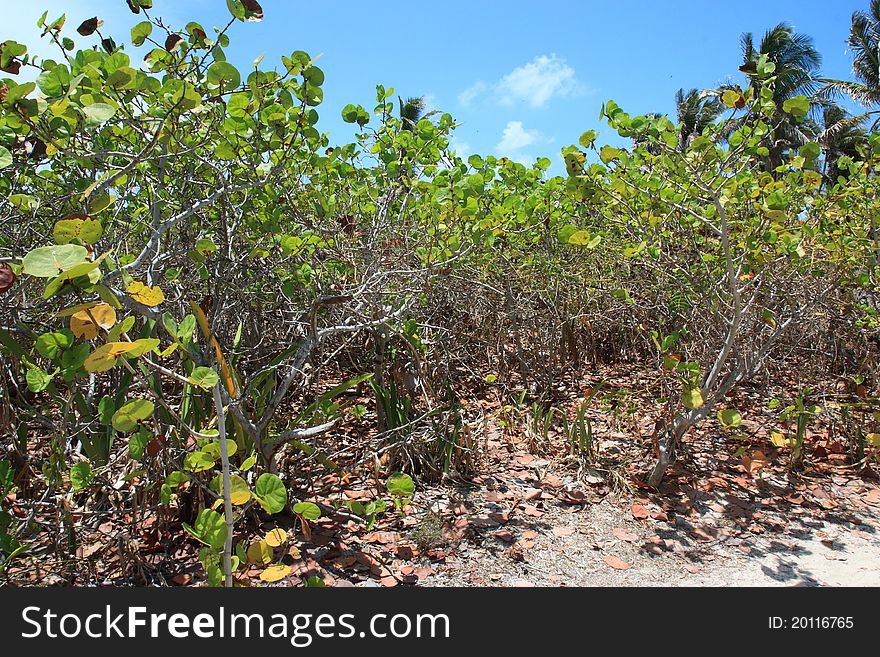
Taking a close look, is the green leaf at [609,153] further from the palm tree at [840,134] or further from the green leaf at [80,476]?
the palm tree at [840,134]

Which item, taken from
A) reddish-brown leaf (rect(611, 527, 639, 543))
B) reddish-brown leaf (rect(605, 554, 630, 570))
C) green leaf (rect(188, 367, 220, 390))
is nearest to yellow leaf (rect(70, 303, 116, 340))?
green leaf (rect(188, 367, 220, 390))

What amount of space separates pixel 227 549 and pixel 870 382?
5.37 metres

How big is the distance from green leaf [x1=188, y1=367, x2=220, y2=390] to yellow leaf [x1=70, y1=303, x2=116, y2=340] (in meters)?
0.22

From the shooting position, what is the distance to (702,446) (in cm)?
Result: 422

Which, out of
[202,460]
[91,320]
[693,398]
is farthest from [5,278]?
[693,398]

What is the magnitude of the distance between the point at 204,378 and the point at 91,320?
0.28 metres

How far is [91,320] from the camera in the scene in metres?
1.36

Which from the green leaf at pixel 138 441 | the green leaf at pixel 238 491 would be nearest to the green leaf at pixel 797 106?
the green leaf at pixel 238 491

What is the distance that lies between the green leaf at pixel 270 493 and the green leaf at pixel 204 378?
0.35 meters

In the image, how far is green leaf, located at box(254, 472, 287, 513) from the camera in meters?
1.69

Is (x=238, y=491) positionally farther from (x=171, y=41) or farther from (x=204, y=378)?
(x=171, y=41)

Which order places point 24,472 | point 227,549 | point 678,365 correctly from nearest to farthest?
point 227,549 < point 24,472 < point 678,365
